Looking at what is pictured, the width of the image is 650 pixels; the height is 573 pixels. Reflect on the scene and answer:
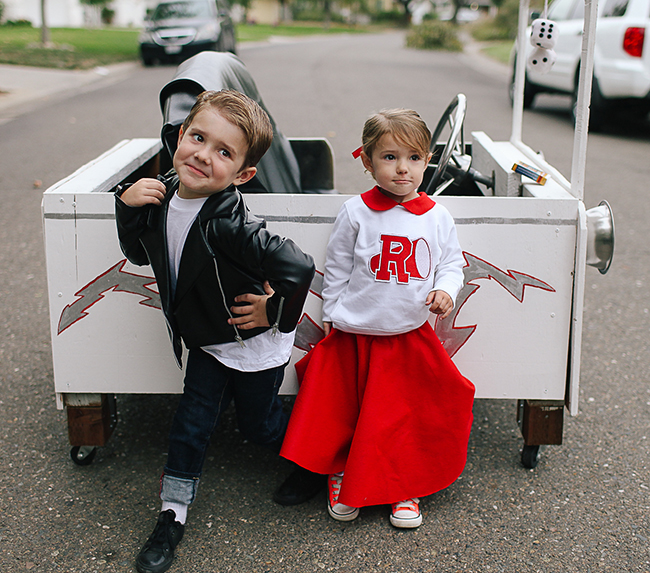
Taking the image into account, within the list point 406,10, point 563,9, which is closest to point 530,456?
point 563,9

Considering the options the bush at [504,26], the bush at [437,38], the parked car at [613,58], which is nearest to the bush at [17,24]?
the bush at [437,38]

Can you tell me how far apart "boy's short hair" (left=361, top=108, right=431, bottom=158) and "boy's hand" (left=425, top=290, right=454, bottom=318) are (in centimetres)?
41

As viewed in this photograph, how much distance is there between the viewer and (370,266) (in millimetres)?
2113

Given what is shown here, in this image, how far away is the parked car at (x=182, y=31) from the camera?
→ 15.5m

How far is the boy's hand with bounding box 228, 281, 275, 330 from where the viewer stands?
1.96 metres

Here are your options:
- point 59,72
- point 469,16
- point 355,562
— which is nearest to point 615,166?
point 355,562

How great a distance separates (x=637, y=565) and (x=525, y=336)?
739mm

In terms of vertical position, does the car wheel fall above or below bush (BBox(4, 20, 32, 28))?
below

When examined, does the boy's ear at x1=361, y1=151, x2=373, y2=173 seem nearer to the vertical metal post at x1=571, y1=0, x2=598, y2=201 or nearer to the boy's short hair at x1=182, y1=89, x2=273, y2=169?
the boy's short hair at x1=182, y1=89, x2=273, y2=169

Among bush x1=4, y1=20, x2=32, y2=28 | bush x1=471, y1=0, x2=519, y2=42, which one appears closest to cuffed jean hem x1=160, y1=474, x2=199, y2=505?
bush x1=471, y1=0, x2=519, y2=42

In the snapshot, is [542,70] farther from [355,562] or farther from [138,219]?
[355,562]

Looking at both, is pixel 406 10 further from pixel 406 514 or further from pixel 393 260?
pixel 406 514

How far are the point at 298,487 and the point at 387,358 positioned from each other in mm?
541

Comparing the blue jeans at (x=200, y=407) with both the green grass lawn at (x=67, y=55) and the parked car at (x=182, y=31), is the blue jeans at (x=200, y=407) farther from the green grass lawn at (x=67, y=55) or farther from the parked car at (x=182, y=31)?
Result: the green grass lawn at (x=67, y=55)
